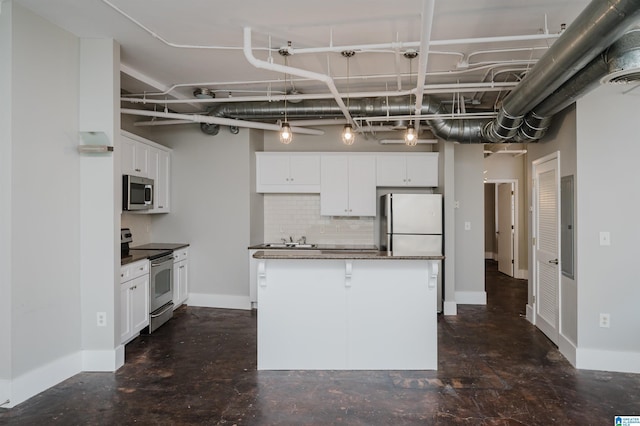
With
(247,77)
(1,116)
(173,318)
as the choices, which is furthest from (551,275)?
(1,116)

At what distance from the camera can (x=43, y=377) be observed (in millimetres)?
2850

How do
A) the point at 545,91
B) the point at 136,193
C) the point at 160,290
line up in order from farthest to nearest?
the point at 160,290, the point at 136,193, the point at 545,91

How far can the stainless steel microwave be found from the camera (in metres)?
4.00

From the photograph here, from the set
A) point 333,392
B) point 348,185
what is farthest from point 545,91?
point 348,185

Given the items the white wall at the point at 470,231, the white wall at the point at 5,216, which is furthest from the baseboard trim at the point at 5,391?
the white wall at the point at 470,231

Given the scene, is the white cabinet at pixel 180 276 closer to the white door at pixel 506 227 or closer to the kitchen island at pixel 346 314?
the kitchen island at pixel 346 314

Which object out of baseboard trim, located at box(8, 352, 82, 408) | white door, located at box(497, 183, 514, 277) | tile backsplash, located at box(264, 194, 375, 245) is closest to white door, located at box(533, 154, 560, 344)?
tile backsplash, located at box(264, 194, 375, 245)

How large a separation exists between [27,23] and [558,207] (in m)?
5.03

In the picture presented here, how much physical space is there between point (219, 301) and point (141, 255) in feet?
5.13

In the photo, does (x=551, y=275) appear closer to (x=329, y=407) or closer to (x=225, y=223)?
(x=329, y=407)

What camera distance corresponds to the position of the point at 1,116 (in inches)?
103

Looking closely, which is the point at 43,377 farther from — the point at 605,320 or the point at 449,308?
the point at 605,320

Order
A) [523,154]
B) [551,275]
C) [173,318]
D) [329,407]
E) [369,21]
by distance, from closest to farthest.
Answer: [329,407] < [369,21] < [551,275] < [173,318] < [523,154]

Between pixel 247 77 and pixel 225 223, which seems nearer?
pixel 247 77
